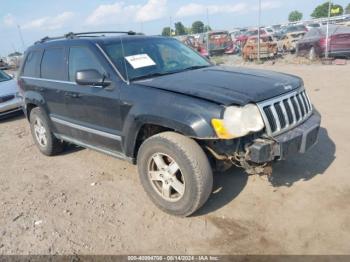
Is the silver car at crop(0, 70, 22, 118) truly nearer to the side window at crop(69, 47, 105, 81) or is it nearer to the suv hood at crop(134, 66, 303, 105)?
the side window at crop(69, 47, 105, 81)

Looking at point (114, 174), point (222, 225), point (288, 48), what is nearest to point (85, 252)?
point (222, 225)

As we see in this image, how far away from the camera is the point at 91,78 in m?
3.73

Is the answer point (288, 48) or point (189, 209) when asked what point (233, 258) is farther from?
point (288, 48)

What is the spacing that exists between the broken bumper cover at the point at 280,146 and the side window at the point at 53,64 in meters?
→ 2.86

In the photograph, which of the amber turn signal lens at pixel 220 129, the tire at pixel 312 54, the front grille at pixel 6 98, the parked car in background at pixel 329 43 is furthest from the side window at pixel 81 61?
the tire at pixel 312 54

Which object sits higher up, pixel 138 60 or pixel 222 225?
pixel 138 60

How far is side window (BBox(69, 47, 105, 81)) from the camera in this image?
4021 millimetres

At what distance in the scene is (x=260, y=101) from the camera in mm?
3162

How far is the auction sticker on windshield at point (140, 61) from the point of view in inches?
154

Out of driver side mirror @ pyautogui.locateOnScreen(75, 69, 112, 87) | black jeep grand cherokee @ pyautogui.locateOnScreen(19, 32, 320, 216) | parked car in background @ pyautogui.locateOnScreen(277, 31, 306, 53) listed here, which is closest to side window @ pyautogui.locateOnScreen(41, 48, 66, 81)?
black jeep grand cherokee @ pyautogui.locateOnScreen(19, 32, 320, 216)

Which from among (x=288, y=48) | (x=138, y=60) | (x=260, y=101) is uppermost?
(x=138, y=60)

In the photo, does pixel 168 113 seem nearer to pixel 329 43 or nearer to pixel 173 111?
pixel 173 111

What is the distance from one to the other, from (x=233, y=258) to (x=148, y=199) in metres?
1.37

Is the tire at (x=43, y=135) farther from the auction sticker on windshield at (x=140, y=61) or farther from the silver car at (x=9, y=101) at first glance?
the silver car at (x=9, y=101)
